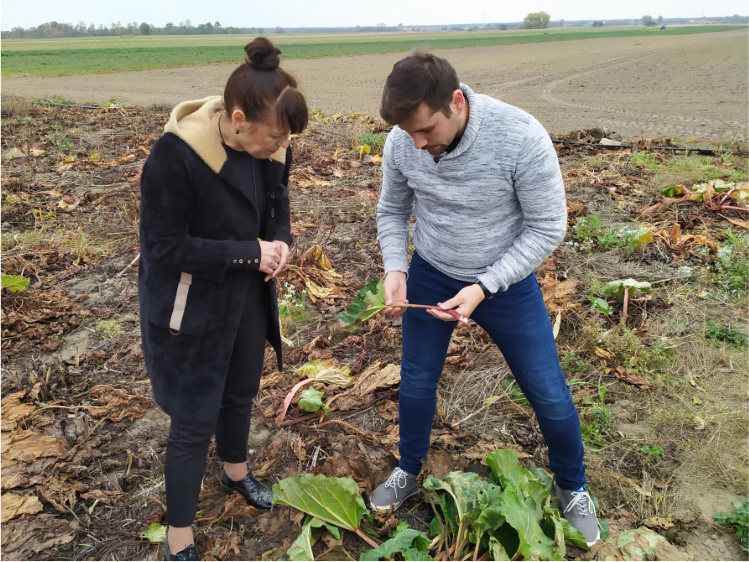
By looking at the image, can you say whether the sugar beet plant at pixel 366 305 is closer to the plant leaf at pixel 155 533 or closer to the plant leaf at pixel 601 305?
the plant leaf at pixel 155 533

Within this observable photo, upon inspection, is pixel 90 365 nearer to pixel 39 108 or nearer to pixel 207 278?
pixel 207 278

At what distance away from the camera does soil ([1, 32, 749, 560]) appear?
247 centimetres

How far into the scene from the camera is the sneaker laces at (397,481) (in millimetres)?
2436

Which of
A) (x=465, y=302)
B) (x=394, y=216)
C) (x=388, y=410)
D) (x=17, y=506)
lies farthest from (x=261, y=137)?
(x=17, y=506)

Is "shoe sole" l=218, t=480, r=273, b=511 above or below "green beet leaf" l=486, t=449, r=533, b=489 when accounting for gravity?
below

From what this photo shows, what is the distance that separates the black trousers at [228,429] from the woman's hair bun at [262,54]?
75 cm

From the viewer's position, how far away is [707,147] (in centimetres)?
877

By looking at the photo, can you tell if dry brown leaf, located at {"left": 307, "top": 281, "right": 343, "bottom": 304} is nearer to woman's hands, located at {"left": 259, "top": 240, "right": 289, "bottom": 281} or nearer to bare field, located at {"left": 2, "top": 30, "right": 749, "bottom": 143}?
woman's hands, located at {"left": 259, "top": 240, "right": 289, "bottom": 281}

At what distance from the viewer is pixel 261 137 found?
5.78 feet

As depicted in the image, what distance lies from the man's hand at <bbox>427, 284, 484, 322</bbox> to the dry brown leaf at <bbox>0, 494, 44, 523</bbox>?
2.06 metres

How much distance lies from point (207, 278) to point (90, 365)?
2.29 metres

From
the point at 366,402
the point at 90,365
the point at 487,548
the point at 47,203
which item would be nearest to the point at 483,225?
the point at 487,548

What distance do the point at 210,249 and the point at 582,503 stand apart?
1.79 metres

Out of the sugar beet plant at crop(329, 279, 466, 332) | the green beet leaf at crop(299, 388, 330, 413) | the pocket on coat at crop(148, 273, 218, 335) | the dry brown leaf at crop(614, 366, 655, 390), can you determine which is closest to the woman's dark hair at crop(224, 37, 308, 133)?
the pocket on coat at crop(148, 273, 218, 335)
